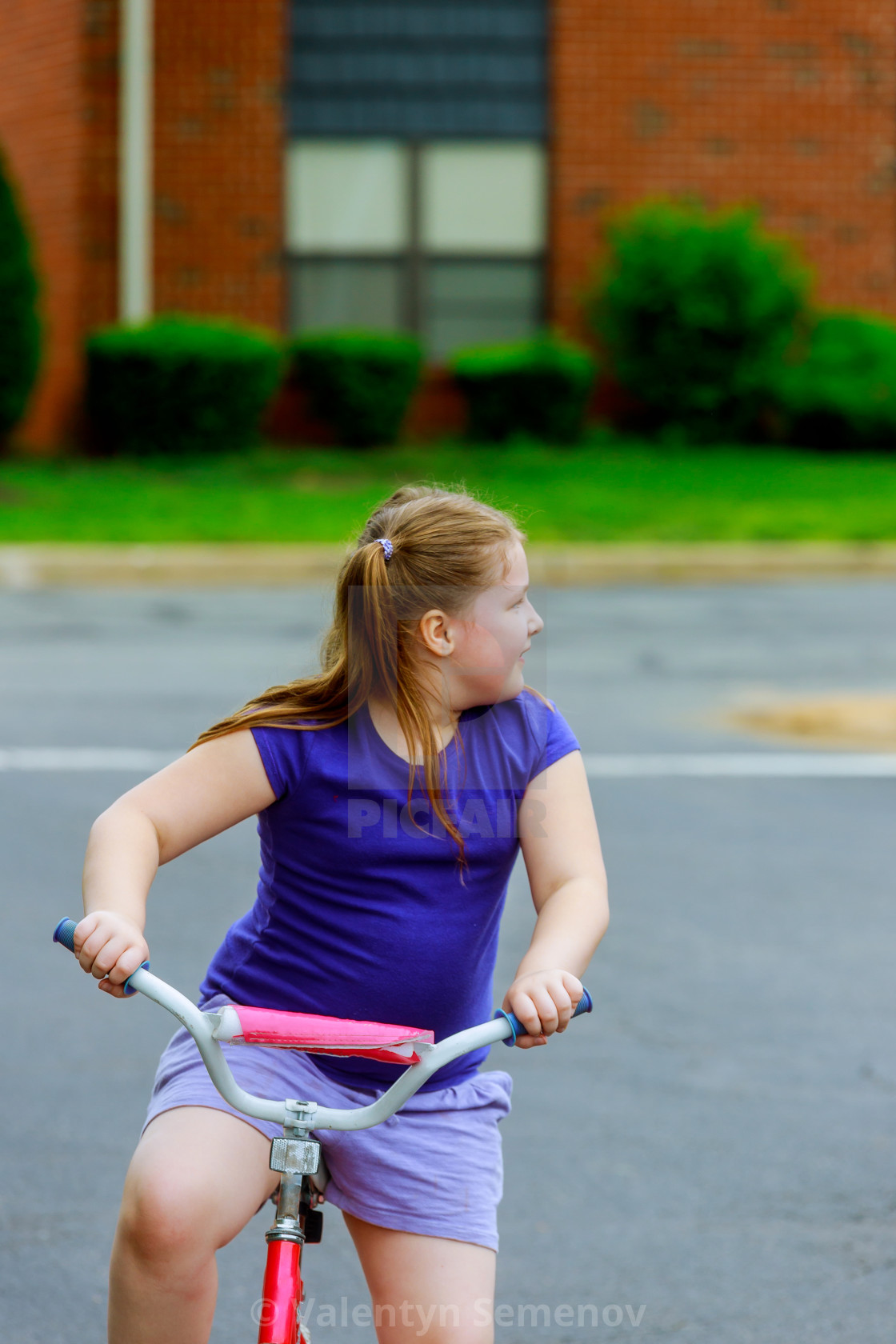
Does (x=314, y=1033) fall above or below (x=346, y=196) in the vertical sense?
below

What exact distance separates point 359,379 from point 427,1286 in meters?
17.0

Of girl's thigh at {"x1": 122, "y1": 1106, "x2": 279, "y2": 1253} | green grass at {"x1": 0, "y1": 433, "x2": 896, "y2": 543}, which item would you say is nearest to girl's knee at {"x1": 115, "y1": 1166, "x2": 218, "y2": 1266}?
girl's thigh at {"x1": 122, "y1": 1106, "x2": 279, "y2": 1253}

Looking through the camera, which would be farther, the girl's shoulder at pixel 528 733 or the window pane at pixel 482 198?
the window pane at pixel 482 198

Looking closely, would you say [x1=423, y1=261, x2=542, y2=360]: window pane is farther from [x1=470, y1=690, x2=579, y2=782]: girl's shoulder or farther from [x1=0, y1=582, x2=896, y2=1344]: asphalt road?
[x1=470, y1=690, x2=579, y2=782]: girl's shoulder

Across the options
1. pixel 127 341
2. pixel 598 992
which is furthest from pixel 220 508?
pixel 598 992

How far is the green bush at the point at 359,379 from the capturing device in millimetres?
18828

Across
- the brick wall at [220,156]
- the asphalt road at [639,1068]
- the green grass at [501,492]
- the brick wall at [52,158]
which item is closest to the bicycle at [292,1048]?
the asphalt road at [639,1068]

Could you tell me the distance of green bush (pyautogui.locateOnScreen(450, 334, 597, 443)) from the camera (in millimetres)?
18797

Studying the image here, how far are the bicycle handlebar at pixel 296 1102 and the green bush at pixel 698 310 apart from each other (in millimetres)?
17361

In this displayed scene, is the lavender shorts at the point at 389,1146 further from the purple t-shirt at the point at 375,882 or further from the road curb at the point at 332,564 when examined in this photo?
the road curb at the point at 332,564

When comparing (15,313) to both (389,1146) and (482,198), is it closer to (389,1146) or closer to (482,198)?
(482,198)

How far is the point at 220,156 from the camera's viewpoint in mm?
19703

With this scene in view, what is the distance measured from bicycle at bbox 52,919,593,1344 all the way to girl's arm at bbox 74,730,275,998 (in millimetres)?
124

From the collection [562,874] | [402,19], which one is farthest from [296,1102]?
[402,19]
